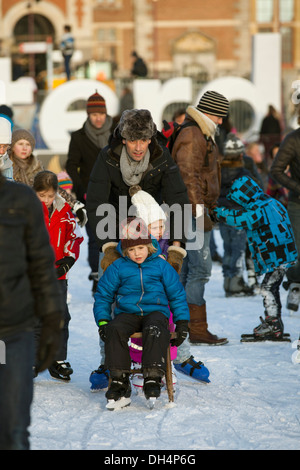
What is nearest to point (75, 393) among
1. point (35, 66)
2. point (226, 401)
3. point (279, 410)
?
point (226, 401)

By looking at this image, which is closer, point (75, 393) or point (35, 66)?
point (75, 393)

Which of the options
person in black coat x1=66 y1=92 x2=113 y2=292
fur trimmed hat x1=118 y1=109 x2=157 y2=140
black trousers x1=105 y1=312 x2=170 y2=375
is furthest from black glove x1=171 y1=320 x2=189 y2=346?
person in black coat x1=66 y1=92 x2=113 y2=292

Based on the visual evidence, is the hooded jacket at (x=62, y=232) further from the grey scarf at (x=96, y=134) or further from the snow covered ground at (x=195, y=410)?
the grey scarf at (x=96, y=134)

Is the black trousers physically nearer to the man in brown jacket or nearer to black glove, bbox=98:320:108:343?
black glove, bbox=98:320:108:343

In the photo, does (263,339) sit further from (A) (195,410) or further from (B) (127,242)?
(B) (127,242)

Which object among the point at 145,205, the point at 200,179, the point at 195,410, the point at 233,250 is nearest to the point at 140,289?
the point at 145,205

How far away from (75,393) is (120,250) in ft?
3.00

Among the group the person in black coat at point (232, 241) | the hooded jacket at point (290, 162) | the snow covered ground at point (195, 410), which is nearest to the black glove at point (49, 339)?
the snow covered ground at point (195, 410)

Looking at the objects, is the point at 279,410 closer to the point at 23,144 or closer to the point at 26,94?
the point at 23,144

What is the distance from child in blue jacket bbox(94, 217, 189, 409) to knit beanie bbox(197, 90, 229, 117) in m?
1.63

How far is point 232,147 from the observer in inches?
316

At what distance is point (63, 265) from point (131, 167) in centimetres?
79

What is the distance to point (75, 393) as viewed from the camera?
4973 millimetres

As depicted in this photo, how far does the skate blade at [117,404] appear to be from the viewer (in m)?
4.55
